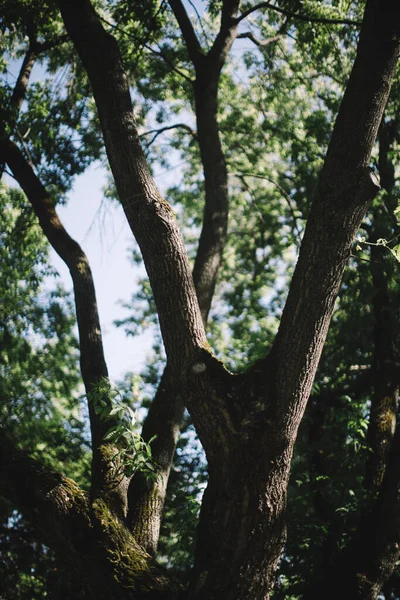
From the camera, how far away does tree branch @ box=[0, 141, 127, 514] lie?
12.2 ft

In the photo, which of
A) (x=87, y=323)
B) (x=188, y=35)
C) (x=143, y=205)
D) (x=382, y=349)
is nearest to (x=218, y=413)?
(x=143, y=205)

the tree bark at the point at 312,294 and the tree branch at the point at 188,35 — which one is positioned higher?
the tree branch at the point at 188,35

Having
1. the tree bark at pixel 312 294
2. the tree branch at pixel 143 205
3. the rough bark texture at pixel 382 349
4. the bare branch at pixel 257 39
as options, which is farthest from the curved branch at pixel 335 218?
the bare branch at pixel 257 39

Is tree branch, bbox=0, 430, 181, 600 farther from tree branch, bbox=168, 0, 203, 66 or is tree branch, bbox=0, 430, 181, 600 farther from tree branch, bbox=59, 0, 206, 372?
tree branch, bbox=168, 0, 203, 66

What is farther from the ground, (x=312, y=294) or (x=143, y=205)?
(x=143, y=205)

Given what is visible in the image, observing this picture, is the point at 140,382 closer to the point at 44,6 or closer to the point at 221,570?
the point at 44,6

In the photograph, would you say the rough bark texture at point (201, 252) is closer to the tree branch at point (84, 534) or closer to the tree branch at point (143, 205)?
the tree branch at point (84, 534)

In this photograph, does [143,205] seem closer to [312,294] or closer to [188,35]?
[312,294]

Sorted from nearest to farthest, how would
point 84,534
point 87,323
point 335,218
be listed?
point 335,218, point 84,534, point 87,323

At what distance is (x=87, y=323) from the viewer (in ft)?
15.8

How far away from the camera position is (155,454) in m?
4.25

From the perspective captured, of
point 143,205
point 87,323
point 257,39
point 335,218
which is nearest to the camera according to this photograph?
point 335,218

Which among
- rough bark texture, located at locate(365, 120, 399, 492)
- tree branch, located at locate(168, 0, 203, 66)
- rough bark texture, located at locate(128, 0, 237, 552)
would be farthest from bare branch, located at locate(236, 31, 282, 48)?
rough bark texture, located at locate(365, 120, 399, 492)

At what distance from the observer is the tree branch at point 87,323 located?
372cm
